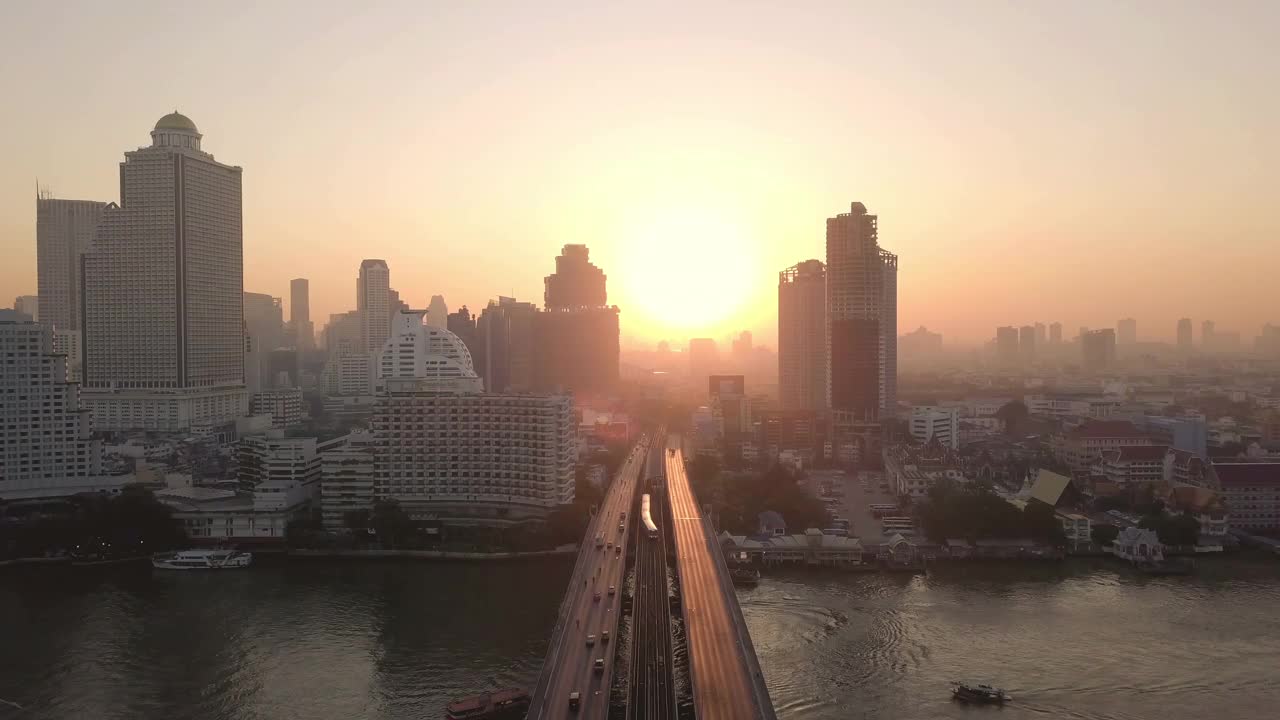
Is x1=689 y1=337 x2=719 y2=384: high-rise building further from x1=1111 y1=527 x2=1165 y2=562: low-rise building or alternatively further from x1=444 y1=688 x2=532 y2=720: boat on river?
x1=444 y1=688 x2=532 y2=720: boat on river

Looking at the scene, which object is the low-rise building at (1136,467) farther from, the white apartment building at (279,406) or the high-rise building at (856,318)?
the white apartment building at (279,406)

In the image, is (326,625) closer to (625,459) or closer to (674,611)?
(674,611)

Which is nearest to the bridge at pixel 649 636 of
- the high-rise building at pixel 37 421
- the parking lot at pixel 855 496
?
the parking lot at pixel 855 496

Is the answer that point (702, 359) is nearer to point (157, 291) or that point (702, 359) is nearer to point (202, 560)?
point (157, 291)

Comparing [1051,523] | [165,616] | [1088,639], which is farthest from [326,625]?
[1051,523]

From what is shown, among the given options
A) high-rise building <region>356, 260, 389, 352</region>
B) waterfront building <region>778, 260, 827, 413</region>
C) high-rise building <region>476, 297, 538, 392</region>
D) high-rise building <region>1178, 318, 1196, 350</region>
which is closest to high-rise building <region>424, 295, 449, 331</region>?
high-rise building <region>356, 260, 389, 352</region>

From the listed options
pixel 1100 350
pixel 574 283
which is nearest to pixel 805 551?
pixel 574 283
